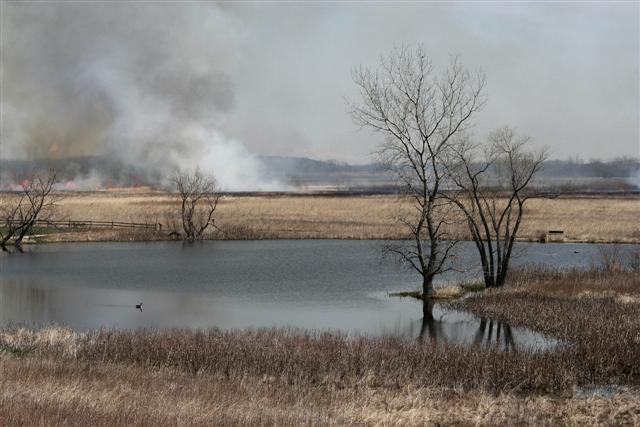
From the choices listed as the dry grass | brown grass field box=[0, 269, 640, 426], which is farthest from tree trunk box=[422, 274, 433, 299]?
the dry grass

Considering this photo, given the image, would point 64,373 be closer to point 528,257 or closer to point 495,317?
point 495,317

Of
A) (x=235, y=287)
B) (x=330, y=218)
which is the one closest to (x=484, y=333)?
(x=235, y=287)

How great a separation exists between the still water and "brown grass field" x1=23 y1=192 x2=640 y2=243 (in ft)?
14.0

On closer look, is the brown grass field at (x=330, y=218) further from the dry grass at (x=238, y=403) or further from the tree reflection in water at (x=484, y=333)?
the dry grass at (x=238, y=403)

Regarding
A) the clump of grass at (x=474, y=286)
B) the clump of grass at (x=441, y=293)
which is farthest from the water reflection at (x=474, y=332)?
the clump of grass at (x=474, y=286)

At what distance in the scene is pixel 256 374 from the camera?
17938 millimetres

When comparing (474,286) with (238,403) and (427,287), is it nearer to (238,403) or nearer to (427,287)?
(427,287)

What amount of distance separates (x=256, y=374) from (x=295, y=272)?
2376 cm

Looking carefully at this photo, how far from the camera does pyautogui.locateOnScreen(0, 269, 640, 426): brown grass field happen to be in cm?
1259

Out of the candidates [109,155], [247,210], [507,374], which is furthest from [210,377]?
[109,155]

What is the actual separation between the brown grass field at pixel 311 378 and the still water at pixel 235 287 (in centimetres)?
391

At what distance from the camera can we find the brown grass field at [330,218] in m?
61.0

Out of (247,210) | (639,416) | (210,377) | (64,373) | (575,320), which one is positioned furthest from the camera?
(247,210)

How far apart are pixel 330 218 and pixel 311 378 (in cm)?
5867
